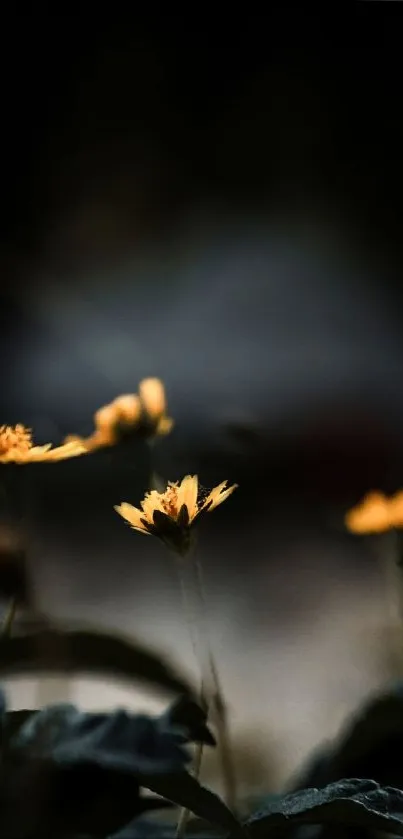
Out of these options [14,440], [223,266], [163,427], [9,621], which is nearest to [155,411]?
[163,427]

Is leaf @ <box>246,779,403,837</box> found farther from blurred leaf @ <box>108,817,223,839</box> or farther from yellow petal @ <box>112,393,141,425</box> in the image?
yellow petal @ <box>112,393,141,425</box>

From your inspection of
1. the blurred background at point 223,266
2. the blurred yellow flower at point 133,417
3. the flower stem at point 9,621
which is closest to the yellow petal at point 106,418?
the blurred yellow flower at point 133,417

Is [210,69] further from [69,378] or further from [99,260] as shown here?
[69,378]

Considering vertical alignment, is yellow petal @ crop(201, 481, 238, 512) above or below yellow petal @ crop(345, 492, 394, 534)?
below

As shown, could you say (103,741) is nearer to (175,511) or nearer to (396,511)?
(175,511)

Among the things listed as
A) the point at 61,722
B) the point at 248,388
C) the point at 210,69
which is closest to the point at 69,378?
the point at 248,388

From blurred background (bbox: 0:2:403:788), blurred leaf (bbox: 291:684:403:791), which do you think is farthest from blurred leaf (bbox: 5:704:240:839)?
blurred background (bbox: 0:2:403:788)
